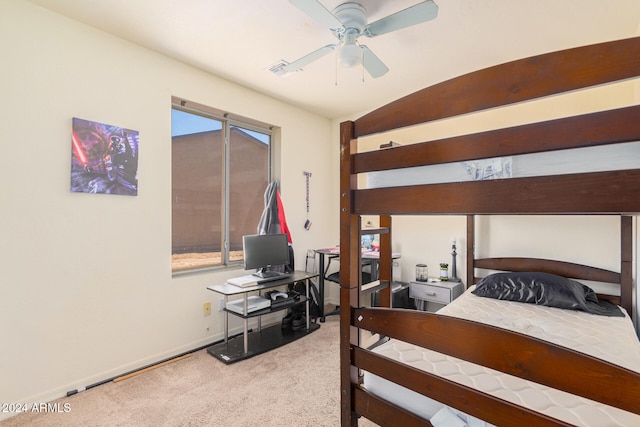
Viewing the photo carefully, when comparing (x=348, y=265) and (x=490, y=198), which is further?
(x=348, y=265)

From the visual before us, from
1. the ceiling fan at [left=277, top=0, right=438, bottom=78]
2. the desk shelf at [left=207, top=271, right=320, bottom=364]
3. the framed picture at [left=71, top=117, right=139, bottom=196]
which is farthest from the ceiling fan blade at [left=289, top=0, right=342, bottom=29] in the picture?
the desk shelf at [left=207, top=271, right=320, bottom=364]

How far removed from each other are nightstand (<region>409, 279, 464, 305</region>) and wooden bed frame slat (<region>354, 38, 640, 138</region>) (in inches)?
92.2

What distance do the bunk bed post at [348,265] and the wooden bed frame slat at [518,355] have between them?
0.48 ft

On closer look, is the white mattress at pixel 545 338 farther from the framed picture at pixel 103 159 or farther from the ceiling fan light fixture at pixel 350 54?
the framed picture at pixel 103 159

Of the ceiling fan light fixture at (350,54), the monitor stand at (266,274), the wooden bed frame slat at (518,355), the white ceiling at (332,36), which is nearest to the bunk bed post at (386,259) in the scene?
the wooden bed frame slat at (518,355)

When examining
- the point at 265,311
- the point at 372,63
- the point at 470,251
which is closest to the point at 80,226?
the point at 265,311

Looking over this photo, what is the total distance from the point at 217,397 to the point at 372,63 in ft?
8.74

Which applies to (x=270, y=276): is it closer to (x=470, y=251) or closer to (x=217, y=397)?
(x=217, y=397)

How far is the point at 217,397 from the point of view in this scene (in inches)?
79.4

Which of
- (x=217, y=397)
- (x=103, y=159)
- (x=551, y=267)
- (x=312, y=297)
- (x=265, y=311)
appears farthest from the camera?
(x=312, y=297)

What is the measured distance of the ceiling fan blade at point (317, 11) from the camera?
1.55m

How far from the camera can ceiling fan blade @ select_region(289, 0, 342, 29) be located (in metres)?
1.55

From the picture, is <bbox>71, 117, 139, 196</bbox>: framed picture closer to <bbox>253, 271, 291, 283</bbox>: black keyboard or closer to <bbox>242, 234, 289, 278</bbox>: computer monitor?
<bbox>242, 234, 289, 278</bbox>: computer monitor

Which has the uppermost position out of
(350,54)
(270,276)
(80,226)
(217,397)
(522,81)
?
(350,54)
